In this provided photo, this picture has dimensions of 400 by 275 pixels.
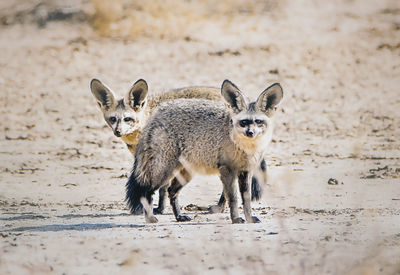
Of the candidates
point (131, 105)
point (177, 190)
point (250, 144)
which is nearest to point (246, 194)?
point (250, 144)

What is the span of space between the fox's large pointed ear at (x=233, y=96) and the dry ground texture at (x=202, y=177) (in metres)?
1.03

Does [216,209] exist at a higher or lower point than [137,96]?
lower

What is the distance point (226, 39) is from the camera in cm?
1480

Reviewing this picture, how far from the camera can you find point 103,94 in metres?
8.43

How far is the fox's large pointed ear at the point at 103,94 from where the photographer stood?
836 centimetres

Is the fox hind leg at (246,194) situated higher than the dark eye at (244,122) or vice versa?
the dark eye at (244,122)

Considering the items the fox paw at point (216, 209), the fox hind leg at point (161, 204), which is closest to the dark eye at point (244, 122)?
the fox paw at point (216, 209)

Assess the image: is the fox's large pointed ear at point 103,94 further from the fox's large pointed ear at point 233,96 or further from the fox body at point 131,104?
the fox's large pointed ear at point 233,96

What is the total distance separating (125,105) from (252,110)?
1.83 meters

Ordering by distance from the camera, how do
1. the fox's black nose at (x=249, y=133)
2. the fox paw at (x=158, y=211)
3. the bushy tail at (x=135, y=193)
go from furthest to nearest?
the fox paw at (x=158, y=211) < the bushy tail at (x=135, y=193) < the fox's black nose at (x=249, y=133)

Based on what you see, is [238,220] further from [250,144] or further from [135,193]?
[135,193]

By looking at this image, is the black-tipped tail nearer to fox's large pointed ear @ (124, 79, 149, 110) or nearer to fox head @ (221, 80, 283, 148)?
fox head @ (221, 80, 283, 148)

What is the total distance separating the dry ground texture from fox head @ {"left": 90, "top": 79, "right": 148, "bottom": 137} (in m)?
0.89

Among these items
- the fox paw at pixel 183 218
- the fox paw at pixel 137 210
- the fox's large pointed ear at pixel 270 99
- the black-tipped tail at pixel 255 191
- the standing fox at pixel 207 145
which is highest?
the fox's large pointed ear at pixel 270 99
